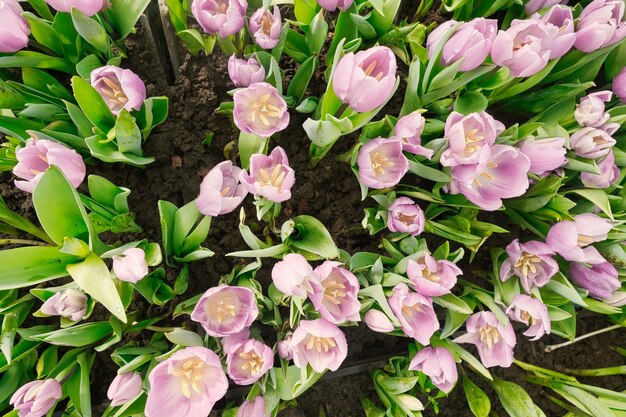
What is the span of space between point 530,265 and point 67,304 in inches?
29.5

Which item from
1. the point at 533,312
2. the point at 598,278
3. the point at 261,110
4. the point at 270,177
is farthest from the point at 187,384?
the point at 598,278

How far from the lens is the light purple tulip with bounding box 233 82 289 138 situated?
73 cm

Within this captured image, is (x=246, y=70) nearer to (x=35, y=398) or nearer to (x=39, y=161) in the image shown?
(x=39, y=161)

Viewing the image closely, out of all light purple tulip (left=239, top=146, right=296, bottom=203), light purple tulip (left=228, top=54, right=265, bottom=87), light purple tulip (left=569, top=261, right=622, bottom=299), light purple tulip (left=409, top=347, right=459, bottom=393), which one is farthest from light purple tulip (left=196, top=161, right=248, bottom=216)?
light purple tulip (left=569, top=261, right=622, bottom=299)

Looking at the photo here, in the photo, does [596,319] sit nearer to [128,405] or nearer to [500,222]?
[500,222]

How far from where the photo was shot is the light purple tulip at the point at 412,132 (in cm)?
74

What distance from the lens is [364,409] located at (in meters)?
0.99

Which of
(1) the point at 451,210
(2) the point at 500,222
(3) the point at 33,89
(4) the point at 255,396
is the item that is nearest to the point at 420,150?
(1) the point at 451,210

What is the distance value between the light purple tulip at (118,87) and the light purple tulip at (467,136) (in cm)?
48

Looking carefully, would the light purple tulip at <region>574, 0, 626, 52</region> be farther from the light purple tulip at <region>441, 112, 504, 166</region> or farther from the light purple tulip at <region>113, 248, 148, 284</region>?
the light purple tulip at <region>113, 248, 148, 284</region>

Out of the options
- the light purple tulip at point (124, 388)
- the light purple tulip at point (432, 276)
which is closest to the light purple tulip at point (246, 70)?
the light purple tulip at point (432, 276)

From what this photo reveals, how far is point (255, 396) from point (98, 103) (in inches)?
20.7

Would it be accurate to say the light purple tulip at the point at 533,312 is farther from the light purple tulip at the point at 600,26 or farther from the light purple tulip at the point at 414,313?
the light purple tulip at the point at 600,26

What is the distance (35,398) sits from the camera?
702 millimetres
